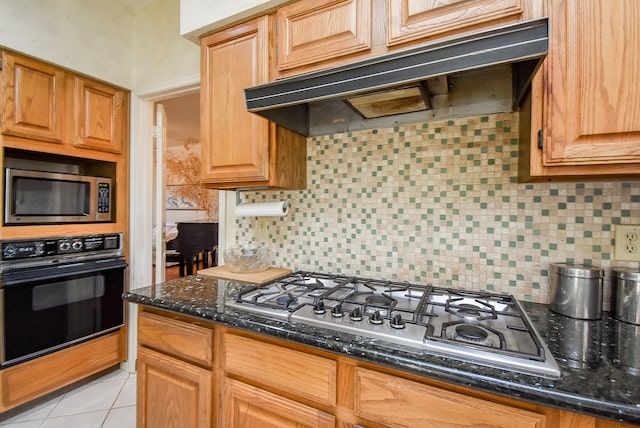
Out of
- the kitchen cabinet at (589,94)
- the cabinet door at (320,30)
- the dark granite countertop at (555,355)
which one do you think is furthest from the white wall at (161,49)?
the kitchen cabinet at (589,94)

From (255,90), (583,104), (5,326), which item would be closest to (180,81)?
(255,90)

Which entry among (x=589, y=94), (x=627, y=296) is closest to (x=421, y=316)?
(x=627, y=296)

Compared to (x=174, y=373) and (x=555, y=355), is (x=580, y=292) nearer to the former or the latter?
(x=555, y=355)

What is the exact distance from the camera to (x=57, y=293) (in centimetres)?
182

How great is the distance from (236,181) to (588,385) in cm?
130

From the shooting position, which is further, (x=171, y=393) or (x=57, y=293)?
(x=57, y=293)

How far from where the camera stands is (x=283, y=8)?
1239mm

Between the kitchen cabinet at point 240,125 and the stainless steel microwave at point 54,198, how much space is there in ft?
3.61

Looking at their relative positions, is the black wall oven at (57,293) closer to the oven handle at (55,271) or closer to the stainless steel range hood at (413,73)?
the oven handle at (55,271)

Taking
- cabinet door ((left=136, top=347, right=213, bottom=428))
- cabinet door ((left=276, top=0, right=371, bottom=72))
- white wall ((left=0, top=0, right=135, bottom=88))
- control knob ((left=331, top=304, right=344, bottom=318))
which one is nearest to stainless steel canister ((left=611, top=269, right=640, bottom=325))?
control knob ((left=331, top=304, right=344, bottom=318))

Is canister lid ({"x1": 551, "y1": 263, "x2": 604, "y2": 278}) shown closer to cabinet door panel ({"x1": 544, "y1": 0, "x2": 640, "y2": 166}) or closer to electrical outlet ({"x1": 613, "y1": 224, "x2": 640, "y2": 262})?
electrical outlet ({"x1": 613, "y1": 224, "x2": 640, "y2": 262})

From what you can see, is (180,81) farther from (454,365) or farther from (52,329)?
(454,365)

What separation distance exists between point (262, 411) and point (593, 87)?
135 centimetres

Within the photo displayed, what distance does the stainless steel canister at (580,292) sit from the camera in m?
0.96
